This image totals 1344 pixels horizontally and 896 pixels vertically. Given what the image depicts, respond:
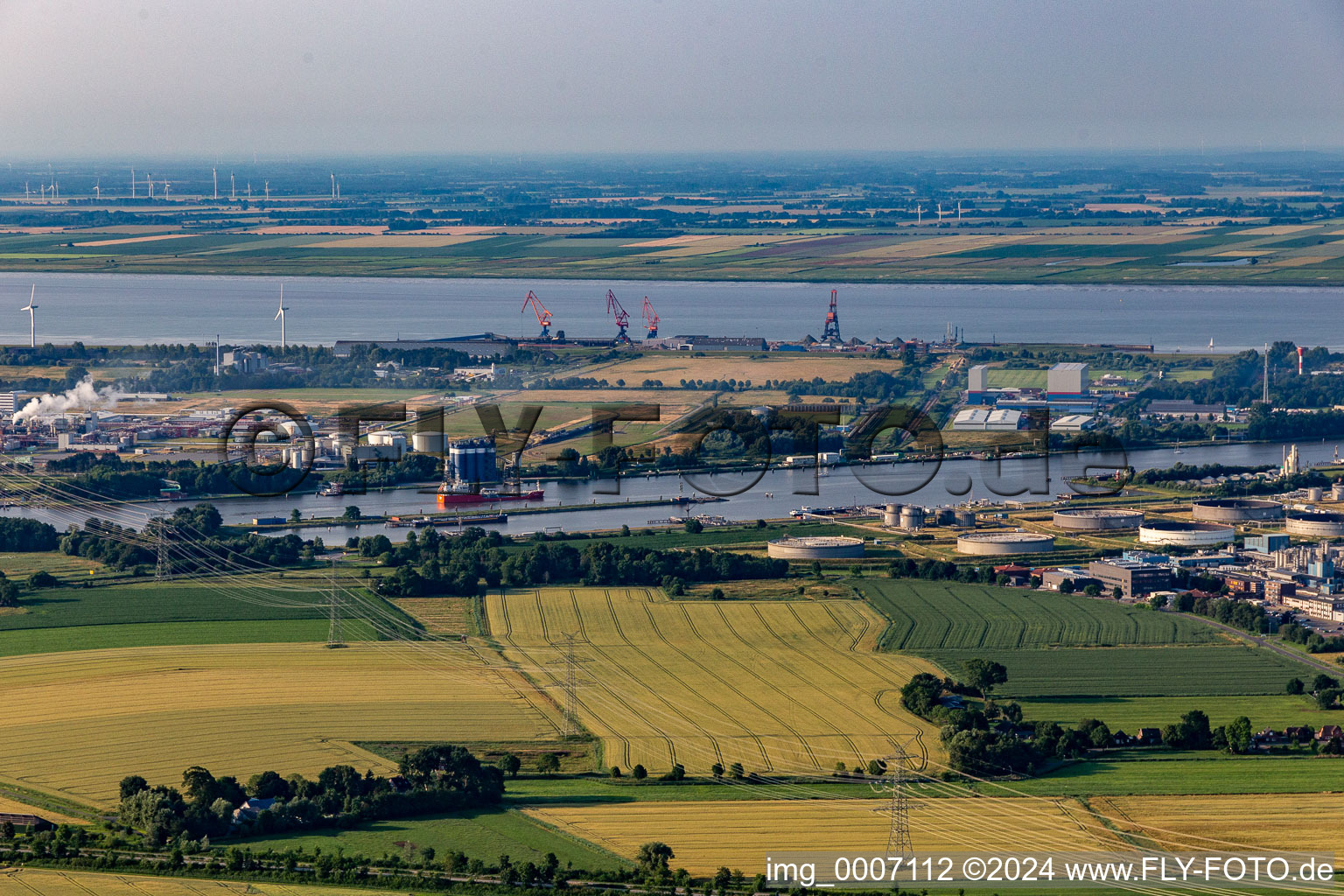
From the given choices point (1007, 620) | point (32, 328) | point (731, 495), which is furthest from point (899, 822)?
point (32, 328)

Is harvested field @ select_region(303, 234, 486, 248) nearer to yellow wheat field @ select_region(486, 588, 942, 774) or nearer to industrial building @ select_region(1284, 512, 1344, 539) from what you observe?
industrial building @ select_region(1284, 512, 1344, 539)

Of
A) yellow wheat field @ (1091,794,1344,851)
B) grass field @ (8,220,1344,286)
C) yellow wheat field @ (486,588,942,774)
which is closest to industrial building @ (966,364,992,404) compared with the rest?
yellow wheat field @ (486,588,942,774)

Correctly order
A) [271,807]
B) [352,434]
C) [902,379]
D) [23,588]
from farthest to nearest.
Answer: [902,379] < [352,434] < [23,588] < [271,807]

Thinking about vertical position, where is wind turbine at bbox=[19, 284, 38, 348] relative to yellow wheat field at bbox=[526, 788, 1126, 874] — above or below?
above

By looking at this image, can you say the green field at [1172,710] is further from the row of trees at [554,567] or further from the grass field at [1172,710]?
the row of trees at [554,567]

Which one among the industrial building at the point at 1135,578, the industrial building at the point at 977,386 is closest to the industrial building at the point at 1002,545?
the industrial building at the point at 1135,578

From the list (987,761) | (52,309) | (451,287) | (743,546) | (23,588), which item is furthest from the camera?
(451,287)

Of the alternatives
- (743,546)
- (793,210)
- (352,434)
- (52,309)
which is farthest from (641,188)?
(743,546)

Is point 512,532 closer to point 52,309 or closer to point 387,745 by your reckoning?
point 387,745
